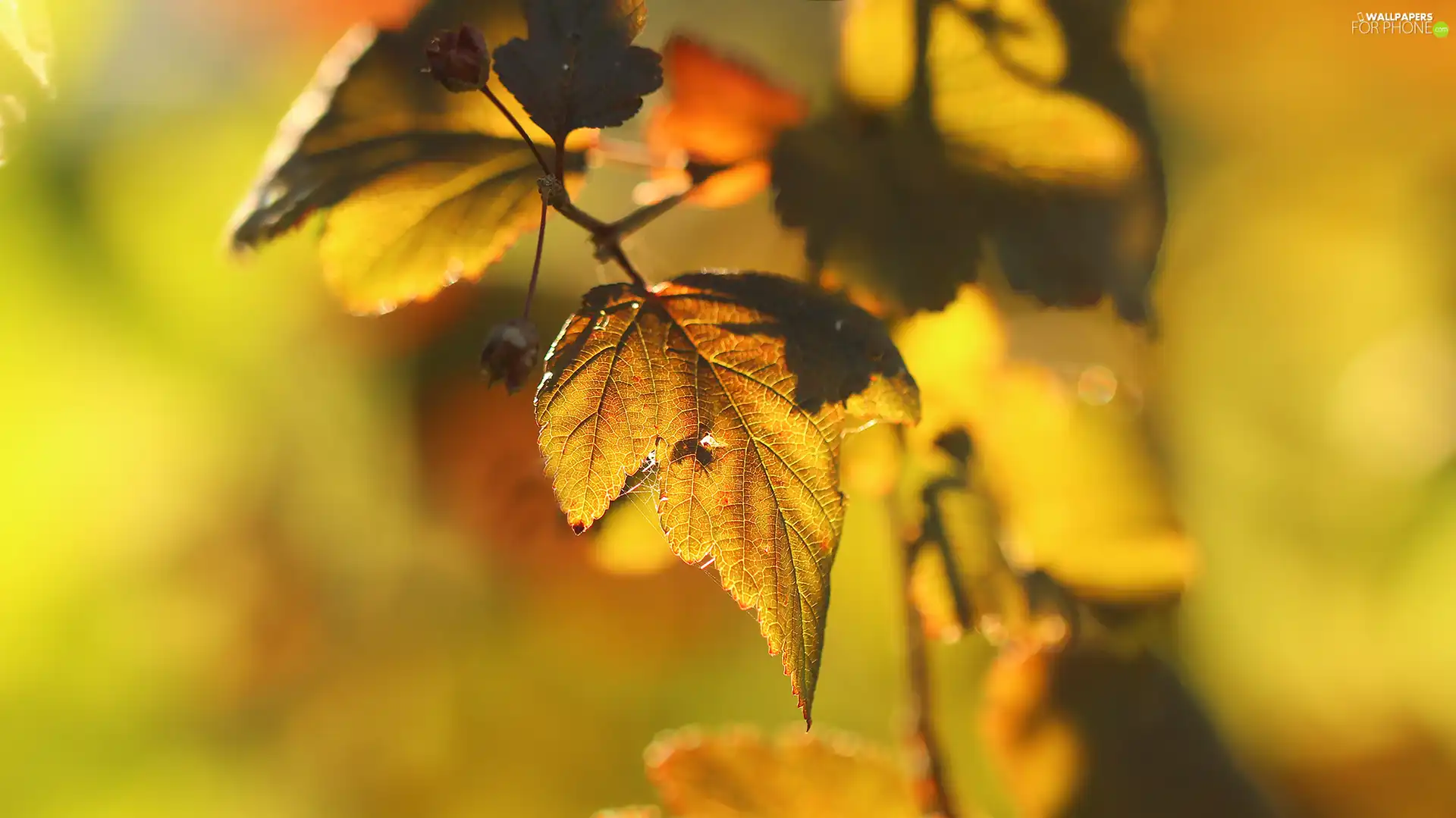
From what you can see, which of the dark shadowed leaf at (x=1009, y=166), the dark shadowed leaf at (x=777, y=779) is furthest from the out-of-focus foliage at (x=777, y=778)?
the dark shadowed leaf at (x=1009, y=166)

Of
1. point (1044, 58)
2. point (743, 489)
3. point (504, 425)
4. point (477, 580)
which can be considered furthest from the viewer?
point (477, 580)

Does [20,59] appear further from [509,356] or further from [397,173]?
[509,356]

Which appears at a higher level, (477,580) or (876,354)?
(876,354)

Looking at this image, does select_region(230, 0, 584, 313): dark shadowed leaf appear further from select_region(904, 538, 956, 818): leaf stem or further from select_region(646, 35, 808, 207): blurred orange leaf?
select_region(904, 538, 956, 818): leaf stem

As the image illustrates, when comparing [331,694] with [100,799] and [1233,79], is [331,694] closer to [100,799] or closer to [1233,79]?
[100,799]

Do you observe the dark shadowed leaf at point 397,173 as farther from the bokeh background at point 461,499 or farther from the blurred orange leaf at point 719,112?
the bokeh background at point 461,499

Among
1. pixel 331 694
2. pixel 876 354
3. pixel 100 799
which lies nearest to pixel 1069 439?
pixel 876 354
